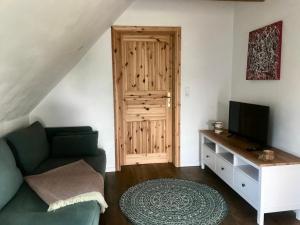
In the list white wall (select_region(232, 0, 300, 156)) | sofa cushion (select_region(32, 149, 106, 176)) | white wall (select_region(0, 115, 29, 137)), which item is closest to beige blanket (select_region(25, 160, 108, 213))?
sofa cushion (select_region(32, 149, 106, 176))

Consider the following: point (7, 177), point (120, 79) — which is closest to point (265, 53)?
point (120, 79)

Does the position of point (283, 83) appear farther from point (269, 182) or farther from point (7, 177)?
point (7, 177)

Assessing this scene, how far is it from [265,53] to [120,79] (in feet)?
6.24

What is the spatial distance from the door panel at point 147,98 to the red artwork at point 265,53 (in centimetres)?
119

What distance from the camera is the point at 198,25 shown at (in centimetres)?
375

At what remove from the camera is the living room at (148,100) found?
7.75 ft

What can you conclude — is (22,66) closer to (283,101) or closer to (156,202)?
(156,202)

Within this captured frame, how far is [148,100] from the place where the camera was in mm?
4027

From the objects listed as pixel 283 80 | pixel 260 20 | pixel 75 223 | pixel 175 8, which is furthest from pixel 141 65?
pixel 75 223

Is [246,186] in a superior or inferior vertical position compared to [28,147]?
inferior

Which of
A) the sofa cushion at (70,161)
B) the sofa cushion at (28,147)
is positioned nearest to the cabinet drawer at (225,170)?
the sofa cushion at (70,161)

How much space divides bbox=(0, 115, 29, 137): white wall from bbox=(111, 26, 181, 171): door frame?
3.83ft

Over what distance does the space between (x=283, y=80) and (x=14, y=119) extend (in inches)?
117

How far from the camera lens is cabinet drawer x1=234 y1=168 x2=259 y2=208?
2.46 metres
